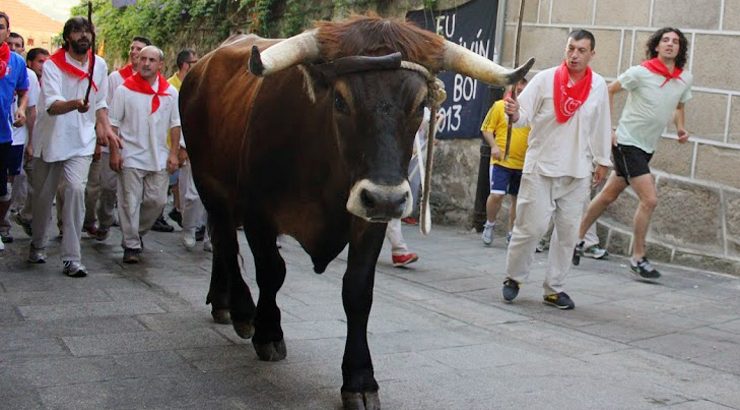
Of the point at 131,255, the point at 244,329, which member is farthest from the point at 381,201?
the point at 131,255

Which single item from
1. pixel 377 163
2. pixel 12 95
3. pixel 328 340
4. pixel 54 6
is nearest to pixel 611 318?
Result: pixel 328 340

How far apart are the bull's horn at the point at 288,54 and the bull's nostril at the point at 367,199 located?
30.1 inches

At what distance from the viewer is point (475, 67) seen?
4.56 meters

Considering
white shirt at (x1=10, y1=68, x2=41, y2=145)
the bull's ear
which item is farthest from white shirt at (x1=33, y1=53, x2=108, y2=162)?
the bull's ear

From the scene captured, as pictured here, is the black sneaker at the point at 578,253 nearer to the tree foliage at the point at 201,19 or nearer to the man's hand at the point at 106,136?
the tree foliage at the point at 201,19

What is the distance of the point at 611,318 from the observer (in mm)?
6770

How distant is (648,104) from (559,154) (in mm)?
1849

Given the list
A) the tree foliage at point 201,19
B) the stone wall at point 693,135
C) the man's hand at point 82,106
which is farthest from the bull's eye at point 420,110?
the tree foliage at point 201,19

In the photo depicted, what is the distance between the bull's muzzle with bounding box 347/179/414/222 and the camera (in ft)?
12.8

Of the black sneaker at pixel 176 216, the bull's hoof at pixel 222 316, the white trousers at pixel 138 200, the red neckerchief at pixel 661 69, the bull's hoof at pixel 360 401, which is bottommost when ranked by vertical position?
the black sneaker at pixel 176 216

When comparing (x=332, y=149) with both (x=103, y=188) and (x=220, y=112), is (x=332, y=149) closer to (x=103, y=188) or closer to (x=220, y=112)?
(x=220, y=112)

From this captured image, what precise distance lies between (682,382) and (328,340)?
2023 mm

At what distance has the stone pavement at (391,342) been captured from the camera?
455 cm

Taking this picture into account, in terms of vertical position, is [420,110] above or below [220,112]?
above
